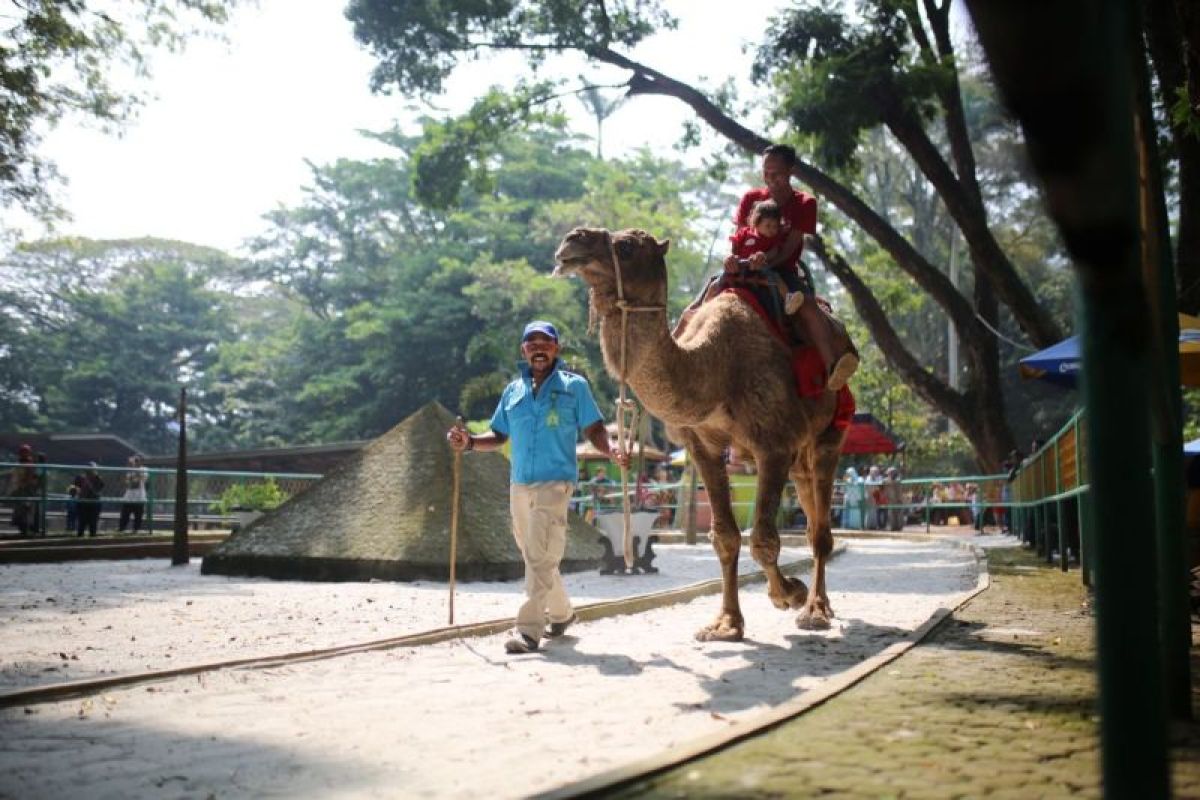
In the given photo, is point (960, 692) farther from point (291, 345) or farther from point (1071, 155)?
point (291, 345)

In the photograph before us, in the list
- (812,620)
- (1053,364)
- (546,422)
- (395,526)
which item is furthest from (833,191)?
(546,422)

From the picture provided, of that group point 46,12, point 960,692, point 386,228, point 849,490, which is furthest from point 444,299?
point 960,692

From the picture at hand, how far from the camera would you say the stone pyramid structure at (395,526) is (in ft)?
42.1

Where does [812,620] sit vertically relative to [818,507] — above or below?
below

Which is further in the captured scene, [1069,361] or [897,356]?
[897,356]

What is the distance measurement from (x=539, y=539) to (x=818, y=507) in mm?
2668

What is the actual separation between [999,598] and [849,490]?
21867mm

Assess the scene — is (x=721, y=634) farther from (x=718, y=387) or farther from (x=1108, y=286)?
(x=1108, y=286)

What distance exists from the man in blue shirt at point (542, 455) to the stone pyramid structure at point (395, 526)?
4714 mm

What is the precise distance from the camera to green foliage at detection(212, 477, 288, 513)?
2280cm

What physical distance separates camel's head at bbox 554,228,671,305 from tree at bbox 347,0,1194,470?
11917 mm

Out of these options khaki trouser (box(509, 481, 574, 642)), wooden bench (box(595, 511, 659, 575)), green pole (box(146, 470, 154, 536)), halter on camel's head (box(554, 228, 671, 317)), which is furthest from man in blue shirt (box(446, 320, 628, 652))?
green pole (box(146, 470, 154, 536))

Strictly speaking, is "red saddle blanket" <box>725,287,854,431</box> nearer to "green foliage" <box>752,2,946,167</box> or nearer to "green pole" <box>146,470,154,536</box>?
"green foliage" <box>752,2,946,167</box>

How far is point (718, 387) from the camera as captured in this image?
25.6ft
